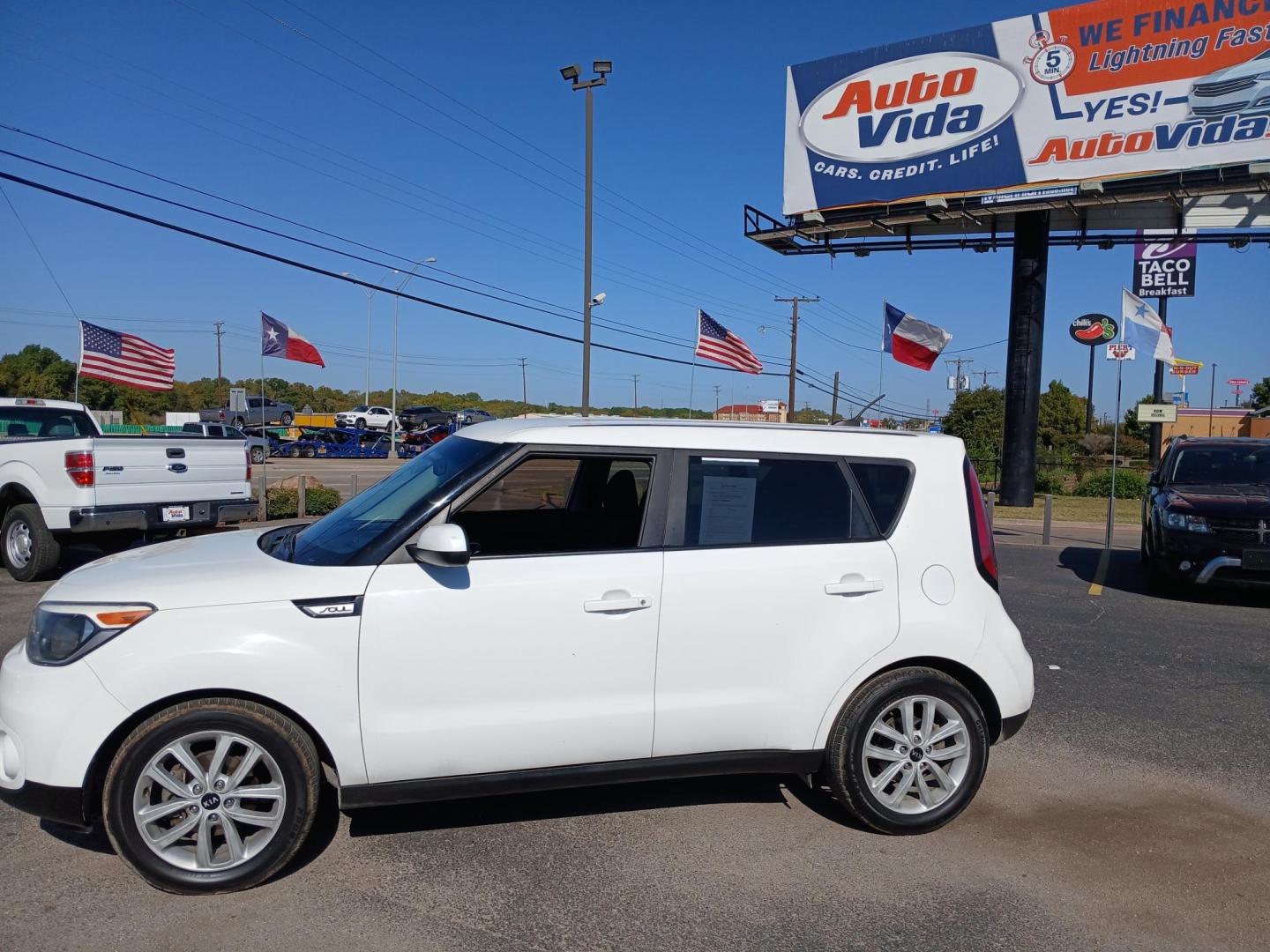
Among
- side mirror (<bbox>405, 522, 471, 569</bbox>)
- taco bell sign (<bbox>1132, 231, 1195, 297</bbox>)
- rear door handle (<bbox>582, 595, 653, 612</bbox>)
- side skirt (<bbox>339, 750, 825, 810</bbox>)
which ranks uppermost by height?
taco bell sign (<bbox>1132, 231, 1195, 297</bbox>)

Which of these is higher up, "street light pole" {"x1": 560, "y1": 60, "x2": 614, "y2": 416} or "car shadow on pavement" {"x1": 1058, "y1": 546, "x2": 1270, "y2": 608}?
"street light pole" {"x1": 560, "y1": 60, "x2": 614, "y2": 416}

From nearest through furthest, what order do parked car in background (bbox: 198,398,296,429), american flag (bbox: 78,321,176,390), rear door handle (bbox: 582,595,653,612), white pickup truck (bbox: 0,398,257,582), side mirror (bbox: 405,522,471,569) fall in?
side mirror (bbox: 405,522,471,569)
rear door handle (bbox: 582,595,653,612)
white pickup truck (bbox: 0,398,257,582)
american flag (bbox: 78,321,176,390)
parked car in background (bbox: 198,398,296,429)

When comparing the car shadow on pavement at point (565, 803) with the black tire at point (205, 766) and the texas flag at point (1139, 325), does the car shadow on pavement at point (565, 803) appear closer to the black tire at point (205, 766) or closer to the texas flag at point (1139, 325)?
the black tire at point (205, 766)

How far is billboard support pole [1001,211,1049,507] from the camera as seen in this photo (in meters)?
22.6

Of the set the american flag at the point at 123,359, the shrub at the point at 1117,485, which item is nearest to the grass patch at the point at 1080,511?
the shrub at the point at 1117,485

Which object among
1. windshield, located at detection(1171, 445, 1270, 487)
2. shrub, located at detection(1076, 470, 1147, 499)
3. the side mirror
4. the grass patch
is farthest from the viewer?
shrub, located at detection(1076, 470, 1147, 499)

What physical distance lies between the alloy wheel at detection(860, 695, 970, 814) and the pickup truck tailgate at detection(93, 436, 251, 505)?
8396mm

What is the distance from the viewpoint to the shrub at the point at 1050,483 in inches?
1083

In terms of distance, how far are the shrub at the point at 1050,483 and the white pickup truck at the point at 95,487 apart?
78.6 ft

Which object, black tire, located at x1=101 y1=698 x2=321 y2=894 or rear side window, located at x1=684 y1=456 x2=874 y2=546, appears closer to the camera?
black tire, located at x1=101 y1=698 x2=321 y2=894

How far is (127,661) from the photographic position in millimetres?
3238

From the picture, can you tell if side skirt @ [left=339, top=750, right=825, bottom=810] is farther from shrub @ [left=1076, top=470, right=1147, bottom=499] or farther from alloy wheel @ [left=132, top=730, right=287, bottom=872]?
shrub @ [left=1076, top=470, right=1147, bottom=499]

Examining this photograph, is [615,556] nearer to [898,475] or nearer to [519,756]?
[519,756]

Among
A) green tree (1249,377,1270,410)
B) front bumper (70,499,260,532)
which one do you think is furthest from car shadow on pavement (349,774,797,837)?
green tree (1249,377,1270,410)
